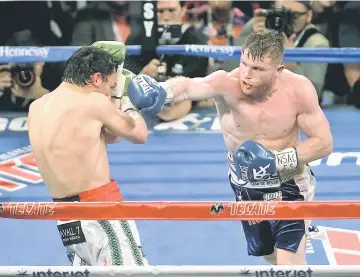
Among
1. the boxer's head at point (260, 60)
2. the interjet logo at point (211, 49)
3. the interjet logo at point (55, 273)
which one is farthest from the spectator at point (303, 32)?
the interjet logo at point (55, 273)

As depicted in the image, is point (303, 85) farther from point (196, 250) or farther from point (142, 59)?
point (142, 59)

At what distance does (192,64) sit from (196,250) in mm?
2246

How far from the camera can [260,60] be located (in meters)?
2.83

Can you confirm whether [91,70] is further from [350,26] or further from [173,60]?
[350,26]

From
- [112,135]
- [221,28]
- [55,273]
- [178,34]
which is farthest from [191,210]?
[221,28]

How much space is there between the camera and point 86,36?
602cm

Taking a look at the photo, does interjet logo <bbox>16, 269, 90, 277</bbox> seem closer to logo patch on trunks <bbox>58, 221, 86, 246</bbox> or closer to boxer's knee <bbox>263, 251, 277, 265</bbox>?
logo patch on trunks <bbox>58, 221, 86, 246</bbox>

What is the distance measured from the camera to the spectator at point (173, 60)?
556 cm

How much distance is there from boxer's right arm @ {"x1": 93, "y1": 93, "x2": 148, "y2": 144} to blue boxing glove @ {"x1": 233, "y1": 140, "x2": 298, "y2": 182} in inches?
15.1

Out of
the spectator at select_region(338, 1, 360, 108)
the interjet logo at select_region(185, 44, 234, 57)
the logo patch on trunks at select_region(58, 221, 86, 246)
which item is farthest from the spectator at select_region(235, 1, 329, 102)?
the logo patch on trunks at select_region(58, 221, 86, 246)

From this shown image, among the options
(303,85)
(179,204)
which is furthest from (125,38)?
(179,204)

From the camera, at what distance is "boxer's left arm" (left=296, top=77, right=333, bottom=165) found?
292cm

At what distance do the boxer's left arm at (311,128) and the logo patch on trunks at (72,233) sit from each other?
90 cm

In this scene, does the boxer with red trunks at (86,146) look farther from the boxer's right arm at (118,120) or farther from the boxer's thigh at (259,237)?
the boxer's thigh at (259,237)
